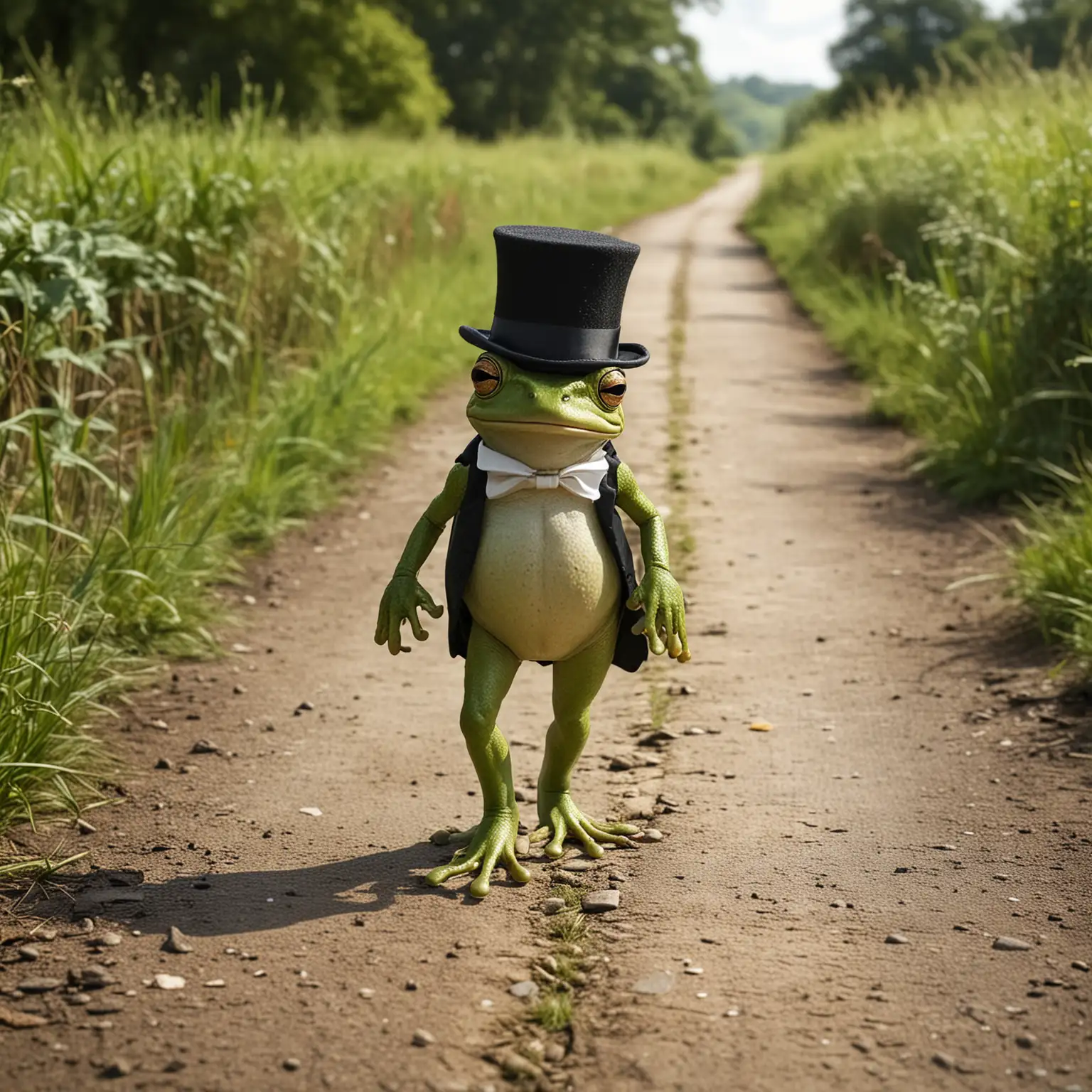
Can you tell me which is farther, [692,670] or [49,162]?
[49,162]

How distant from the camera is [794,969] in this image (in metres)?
3.15

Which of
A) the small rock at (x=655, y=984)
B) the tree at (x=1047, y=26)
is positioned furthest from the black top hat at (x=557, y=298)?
the tree at (x=1047, y=26)

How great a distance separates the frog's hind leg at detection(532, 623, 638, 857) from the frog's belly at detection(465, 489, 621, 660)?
0.11 meters

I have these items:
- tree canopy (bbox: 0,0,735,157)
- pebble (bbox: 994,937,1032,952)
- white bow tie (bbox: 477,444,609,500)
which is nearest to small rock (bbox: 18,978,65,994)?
white bow tie (bbox: 477,444,609,500)

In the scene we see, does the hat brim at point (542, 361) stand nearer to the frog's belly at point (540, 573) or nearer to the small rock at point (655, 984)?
the frog's belly at point (540, 573)

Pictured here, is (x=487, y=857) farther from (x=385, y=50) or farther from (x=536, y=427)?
(x=385, y=50)

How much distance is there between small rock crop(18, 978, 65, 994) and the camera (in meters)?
3.04

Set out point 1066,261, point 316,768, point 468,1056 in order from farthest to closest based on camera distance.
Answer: point 1066,261 → point 316,768 → point 468,1056

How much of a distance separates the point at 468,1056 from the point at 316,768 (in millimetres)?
1740

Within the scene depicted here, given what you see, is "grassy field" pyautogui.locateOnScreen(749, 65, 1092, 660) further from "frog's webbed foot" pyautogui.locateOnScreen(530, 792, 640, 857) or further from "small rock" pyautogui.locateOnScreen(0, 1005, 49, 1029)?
"small rock" pyautogui.locateOnScreen(0, 1005, 49, 1029)

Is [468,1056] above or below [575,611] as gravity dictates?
below

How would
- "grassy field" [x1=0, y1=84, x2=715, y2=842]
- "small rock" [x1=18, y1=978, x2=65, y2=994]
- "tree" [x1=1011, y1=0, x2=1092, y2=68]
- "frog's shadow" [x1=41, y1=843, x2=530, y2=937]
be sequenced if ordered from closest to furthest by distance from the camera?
"small rock" [x1=18, y1=978, x2=65, y2=994]
"frog's shadow" [x1=41, y1=843, x2=530, y2=937]
"grassy field" [x1=0, y1=84, x2=715, y2=842]
"tree" [x1=1011, y1=0, x2=1092, y2=68]

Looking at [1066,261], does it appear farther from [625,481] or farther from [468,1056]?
[468,1056]

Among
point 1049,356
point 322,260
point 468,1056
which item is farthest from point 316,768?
point 322,260
